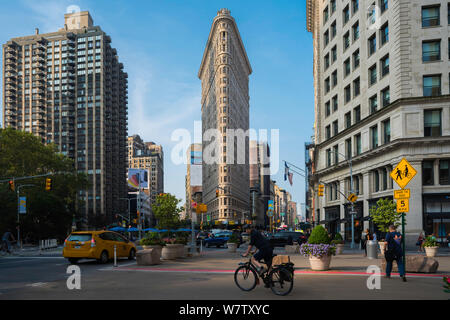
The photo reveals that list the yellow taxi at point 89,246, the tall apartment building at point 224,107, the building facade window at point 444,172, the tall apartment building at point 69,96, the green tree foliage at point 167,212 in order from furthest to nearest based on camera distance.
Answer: the tall apartment building at point 69,96
the tall apartment building at point 224,107
the green tree foliage at point 167,212
the building facade window at point 444,172
the yellow taxi at point 89,246

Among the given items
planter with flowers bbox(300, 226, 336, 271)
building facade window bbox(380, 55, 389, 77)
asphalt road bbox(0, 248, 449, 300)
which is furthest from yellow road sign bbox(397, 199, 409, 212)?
building facade window bbox(380, 55, 389, 77)

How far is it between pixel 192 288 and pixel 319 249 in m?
6.95

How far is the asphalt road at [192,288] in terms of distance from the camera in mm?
11445

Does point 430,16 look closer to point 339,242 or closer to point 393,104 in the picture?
point 393,104

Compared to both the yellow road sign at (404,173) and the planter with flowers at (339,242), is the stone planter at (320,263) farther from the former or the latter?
the planter with flowers at (339,242)

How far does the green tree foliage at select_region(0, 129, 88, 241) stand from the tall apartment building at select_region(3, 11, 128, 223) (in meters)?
76.7

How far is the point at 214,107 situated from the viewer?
143 metres

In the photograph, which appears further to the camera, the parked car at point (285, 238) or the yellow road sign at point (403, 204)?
the parked car at point (285, 238)

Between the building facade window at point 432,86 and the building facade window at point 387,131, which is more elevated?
the building facade window at point 432,86

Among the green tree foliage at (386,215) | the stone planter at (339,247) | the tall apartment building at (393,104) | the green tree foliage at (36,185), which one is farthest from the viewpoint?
the green tree foliage at (36,185)

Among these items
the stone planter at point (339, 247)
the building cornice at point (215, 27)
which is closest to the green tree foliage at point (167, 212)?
the stone planter at point (339, 247)

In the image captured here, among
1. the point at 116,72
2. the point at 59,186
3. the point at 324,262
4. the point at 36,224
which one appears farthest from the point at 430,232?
the point at 116,72

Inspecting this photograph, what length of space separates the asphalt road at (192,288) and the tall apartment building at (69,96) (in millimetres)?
140218

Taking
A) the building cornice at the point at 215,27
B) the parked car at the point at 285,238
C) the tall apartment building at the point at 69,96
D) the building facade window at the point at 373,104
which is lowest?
the parked car at the point at 285,238
